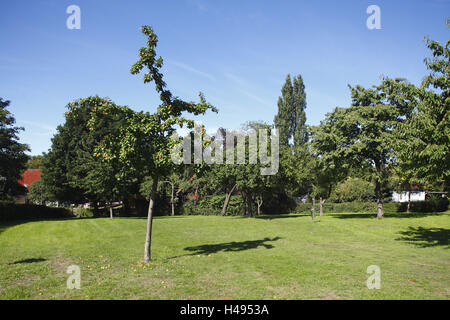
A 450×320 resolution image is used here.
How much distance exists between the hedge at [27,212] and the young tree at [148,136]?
2877cm

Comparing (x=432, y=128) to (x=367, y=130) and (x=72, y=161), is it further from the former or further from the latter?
(x=72, y=161)

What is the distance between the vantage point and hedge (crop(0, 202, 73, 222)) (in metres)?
33.5

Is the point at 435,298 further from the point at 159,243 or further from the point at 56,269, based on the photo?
the point at 159,243

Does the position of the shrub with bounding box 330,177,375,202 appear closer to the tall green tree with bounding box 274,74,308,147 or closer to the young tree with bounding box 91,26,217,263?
the tall green tree with bounding box 274,74,308,147

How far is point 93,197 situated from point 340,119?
3164 centimetres

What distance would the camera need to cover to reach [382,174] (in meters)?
28.6

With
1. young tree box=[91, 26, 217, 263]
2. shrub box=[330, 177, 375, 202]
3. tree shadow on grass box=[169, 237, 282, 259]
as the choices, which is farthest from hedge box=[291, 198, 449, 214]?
young tree box=[91, 26, 217, 263]

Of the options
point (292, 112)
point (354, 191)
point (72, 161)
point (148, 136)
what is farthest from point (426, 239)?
point (292, 112)

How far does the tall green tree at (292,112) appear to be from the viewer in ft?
182

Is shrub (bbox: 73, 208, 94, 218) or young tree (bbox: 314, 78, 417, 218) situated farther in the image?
shrub (bbox: 73, 208, 94, 218)

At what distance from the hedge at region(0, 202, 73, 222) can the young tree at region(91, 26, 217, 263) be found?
2877 centimetres

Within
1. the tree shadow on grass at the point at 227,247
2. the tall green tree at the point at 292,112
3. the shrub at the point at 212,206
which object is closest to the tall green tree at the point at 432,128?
the tree shadow on grass at the point at 227,247

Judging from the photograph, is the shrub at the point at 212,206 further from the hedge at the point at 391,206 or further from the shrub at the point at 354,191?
the shrub at the point at 354,191
